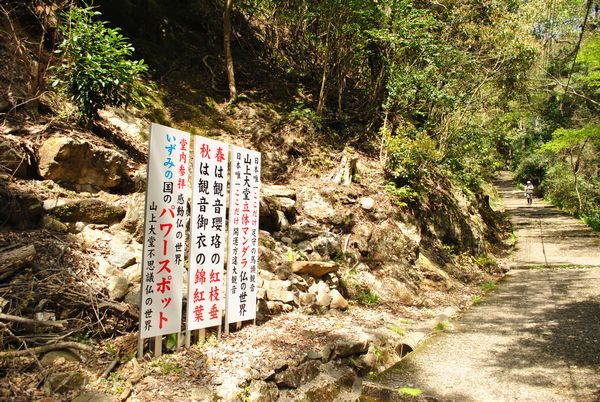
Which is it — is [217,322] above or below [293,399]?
above

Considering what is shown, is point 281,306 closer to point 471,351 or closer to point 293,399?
point 293,399

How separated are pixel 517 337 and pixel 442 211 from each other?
601 centimetres

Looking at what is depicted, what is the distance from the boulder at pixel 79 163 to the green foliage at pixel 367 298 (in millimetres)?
4686

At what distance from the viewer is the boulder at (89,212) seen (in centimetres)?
511

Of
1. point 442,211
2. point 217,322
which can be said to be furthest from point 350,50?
point 217,322

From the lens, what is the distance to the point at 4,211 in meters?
4.64

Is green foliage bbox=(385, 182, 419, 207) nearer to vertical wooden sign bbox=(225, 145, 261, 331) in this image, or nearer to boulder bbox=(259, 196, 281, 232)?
boulder bbox=(259, 196, 281, 232)

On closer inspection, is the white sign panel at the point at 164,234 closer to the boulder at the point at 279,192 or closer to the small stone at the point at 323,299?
the small stone at the point at 323,299

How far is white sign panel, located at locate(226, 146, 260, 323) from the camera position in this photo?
17.2ft

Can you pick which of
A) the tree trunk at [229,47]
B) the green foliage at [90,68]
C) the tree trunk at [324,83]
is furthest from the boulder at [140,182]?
the tree trunk at [324,83]

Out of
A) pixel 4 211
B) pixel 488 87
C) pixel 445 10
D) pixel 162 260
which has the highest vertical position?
pixel 445 10

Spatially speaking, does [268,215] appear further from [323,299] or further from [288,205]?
[323,299]

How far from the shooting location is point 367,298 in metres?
7.58

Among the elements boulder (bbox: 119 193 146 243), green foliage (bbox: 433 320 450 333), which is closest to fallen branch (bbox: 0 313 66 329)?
boulder (bbox: 119 193 146 243)
